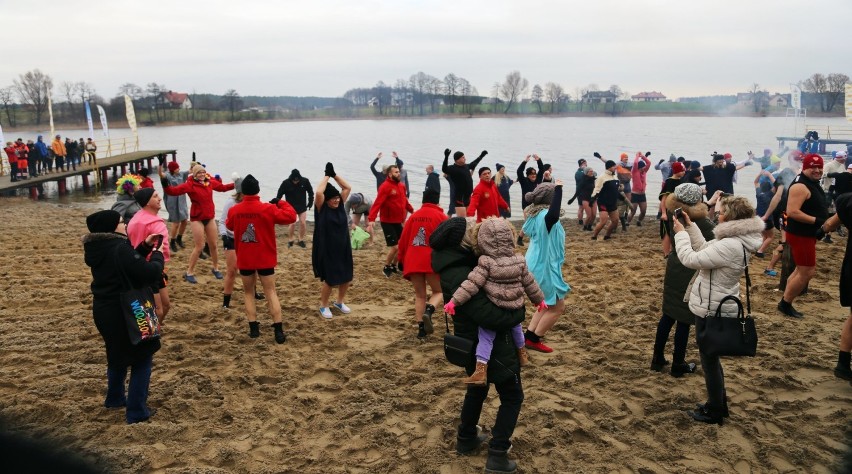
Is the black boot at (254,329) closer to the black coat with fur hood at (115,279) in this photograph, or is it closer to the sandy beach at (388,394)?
the sandy beach at (388,394)

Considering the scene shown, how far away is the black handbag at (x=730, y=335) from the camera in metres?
4.42

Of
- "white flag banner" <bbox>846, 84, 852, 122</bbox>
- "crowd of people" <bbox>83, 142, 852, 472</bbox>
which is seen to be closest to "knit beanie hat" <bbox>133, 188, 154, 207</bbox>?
"crowd of people" <bbox>83, 142, 852, 472</bbox>

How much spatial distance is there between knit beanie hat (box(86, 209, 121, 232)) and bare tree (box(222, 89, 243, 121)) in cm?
11765

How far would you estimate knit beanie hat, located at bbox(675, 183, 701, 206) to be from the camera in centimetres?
474

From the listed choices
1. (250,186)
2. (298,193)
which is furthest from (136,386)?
(298,193)

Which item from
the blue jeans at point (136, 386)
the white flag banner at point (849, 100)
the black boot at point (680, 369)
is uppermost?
the white flag banner at point (849, 100)

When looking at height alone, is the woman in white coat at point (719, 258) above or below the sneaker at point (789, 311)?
above

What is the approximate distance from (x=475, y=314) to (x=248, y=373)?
9.67 ft

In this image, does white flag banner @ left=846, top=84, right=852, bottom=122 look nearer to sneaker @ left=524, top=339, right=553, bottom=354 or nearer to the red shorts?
the red shorts

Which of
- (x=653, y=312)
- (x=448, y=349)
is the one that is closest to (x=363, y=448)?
(x=448, y=349)

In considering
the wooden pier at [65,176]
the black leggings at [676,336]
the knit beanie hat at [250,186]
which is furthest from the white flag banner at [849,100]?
the wooden pier at [65,176]

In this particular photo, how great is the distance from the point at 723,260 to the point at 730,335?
556mm

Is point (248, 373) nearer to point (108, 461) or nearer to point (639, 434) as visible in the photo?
point (108, 461)

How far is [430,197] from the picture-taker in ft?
22.4
